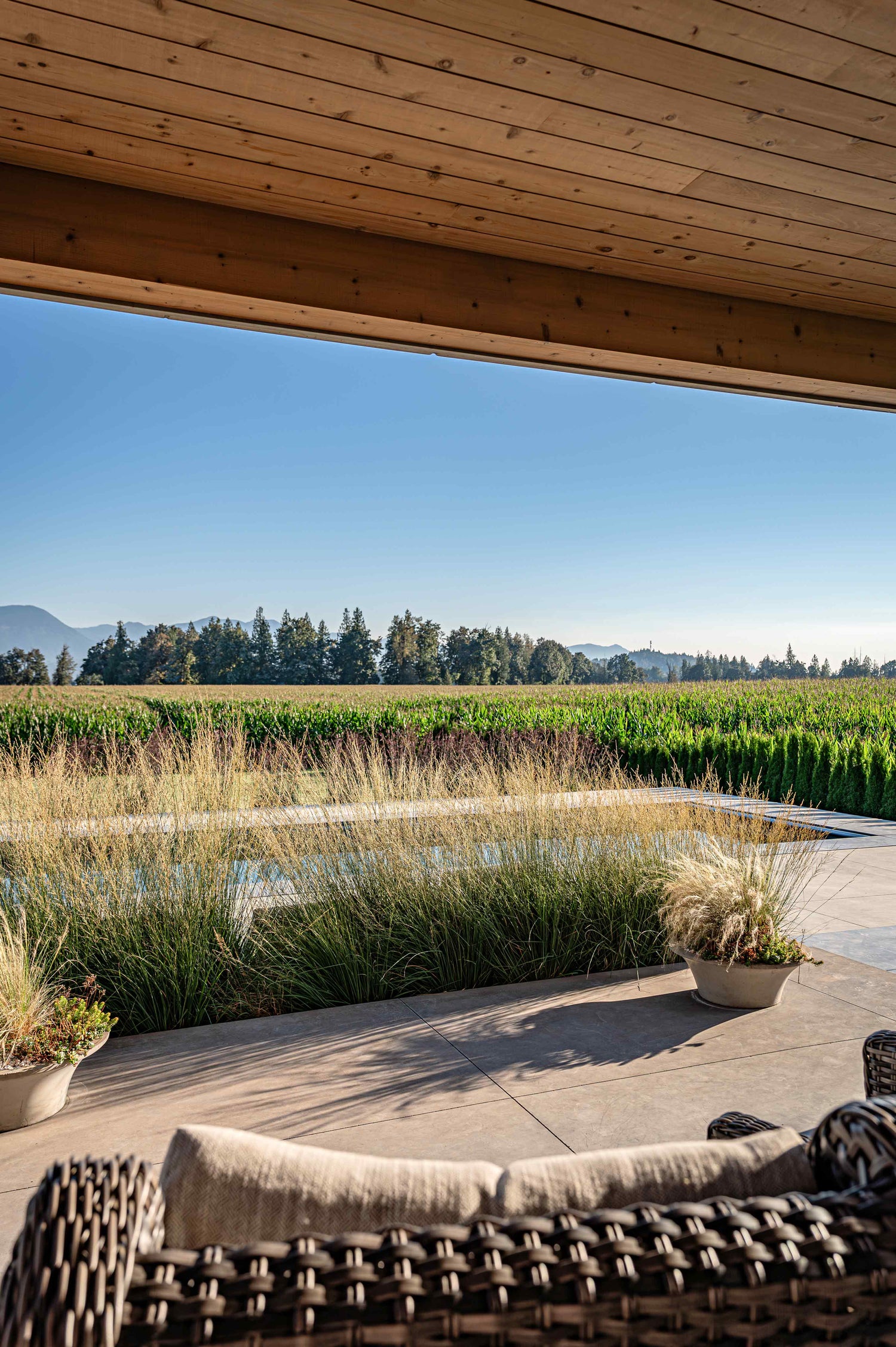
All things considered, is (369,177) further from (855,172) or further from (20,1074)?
(20,1074)

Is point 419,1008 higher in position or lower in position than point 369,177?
lower

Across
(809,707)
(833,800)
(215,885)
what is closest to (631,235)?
(215,885)

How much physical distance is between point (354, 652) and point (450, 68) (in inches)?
2337

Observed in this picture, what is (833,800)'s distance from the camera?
9539 millimetres

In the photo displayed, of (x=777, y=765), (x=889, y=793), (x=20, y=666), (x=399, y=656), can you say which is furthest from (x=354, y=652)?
(x=889, y=793)

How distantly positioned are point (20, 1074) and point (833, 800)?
877 centimetres

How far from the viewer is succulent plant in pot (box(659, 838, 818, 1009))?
331cm

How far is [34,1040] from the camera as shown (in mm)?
2543

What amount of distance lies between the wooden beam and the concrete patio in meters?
2.33

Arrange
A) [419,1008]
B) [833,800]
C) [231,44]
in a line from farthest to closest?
[833,800]
[419,1008]
[231,44]

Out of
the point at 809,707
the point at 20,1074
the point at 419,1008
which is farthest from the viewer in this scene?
the point at 809,707

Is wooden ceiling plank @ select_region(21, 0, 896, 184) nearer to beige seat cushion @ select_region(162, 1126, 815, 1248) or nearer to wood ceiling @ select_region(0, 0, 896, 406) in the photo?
wood ceiling @ select_region(0, 0, 896, 406)

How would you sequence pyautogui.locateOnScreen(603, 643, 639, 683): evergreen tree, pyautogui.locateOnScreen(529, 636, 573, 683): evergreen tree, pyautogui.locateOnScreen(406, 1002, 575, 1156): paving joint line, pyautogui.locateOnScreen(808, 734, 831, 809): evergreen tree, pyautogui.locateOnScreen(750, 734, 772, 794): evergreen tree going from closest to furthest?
pyautogui.locateOnScreen(406, 1002, 575, 1156): paving joint line < pyautogui.locateOnScreen(808, 734, 831, 809): evergreen tree < pyautogui.locateOnScreen(750, 734, 772, 794): evergreen tree < pyautogui.locateOnScreen(529, 636, 573, 683): evergreen tree < pyautogui.locateOnScreen(603, 643, 639, 683): evergreen tree

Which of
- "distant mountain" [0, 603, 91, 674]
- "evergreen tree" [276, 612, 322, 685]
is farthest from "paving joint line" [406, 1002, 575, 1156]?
"distant mountain" [0, 603, 91, 674]
